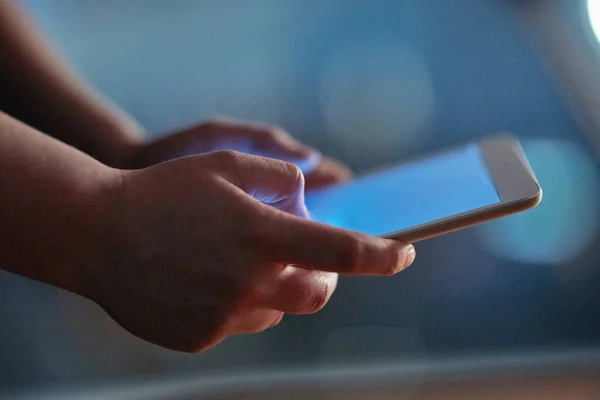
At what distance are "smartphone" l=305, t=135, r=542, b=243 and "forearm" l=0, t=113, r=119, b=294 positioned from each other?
0.61 feet

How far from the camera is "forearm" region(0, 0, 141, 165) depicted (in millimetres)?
588

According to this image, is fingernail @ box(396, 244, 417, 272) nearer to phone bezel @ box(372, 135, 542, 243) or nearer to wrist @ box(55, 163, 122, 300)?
phone bezel @ box(372, 135, 542, 243)

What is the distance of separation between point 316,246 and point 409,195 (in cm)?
18

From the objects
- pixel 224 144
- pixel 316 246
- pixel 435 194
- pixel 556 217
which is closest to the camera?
pixel 316 246

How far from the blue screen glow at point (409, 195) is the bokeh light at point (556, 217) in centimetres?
22

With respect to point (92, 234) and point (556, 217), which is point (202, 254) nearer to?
point (92, 234)

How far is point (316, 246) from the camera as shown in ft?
1.12

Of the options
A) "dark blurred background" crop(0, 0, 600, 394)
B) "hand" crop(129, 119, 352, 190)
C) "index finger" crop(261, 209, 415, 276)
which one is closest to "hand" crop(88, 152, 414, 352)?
"index finger" crop(261, 209, 415, 276)

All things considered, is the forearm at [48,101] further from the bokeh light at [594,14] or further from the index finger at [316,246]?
the bokeh light at [594,14]

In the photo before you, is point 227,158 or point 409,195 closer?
point 227,158

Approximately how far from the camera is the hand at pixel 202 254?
0.34m

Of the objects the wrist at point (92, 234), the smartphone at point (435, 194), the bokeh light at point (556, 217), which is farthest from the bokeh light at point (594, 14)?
the wrist at point (92, 234)

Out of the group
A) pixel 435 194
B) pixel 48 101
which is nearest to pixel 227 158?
pixel 435 194

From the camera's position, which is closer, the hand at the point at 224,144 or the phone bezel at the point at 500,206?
the phone bezel at the point at 500,206
